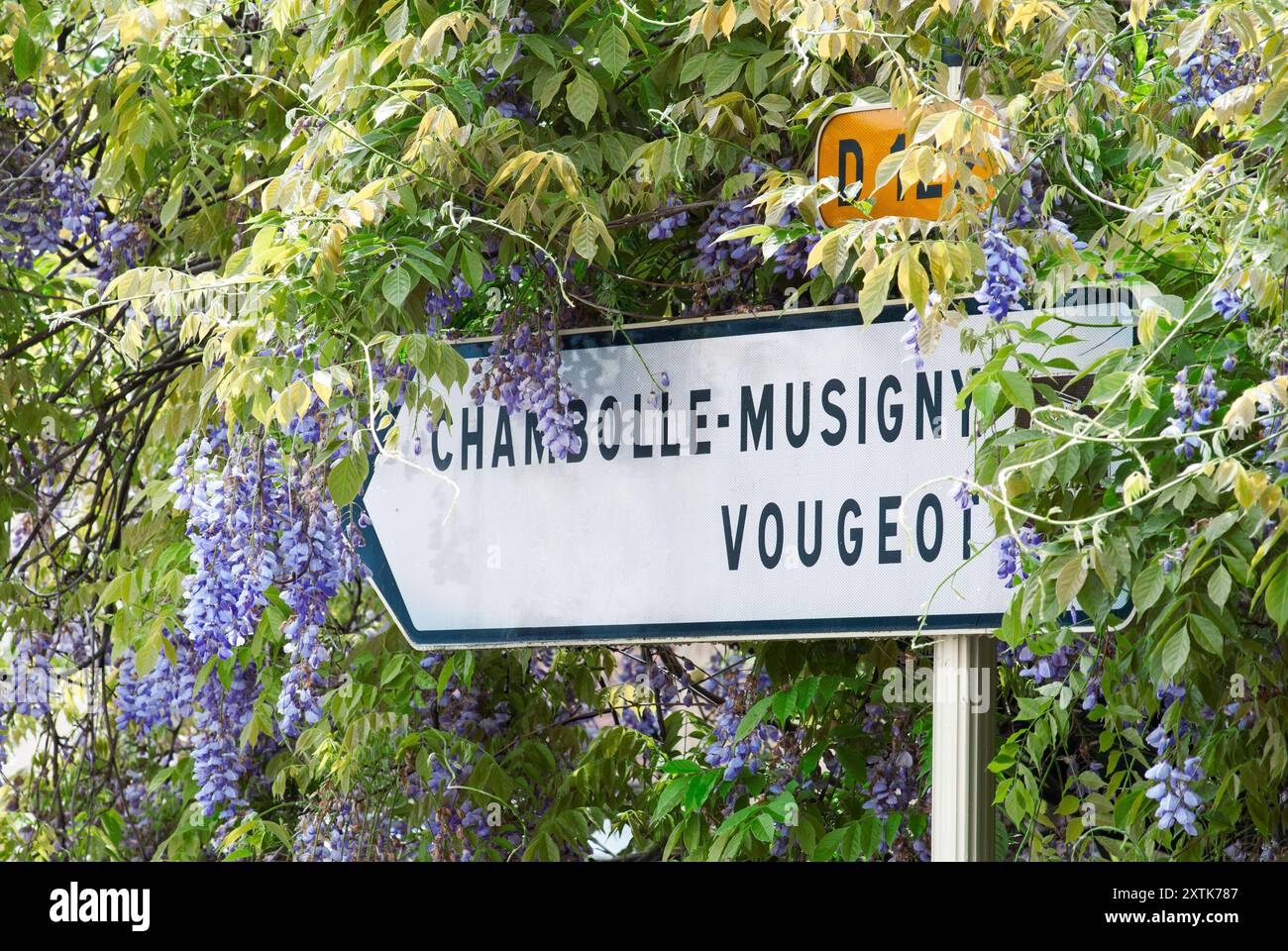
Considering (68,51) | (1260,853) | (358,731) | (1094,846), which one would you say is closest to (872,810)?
(1094,846)

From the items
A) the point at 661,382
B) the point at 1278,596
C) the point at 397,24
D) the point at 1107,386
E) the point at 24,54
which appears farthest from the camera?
the point at 24,54

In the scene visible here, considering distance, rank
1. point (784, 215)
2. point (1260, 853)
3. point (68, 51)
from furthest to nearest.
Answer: point (68, 51), point (784, 215), point (1260, 853)

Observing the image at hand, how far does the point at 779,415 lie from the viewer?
1.95 metres

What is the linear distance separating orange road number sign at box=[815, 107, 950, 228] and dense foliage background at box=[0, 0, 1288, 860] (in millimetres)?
44

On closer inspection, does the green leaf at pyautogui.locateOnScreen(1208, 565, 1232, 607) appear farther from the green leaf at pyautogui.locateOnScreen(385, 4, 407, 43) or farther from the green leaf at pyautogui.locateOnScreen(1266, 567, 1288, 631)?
the green leaf at pyautogui.locateOnScreen(385, 4, 407, 43)

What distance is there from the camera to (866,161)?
76.4 inches

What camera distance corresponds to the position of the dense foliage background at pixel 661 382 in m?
1.78

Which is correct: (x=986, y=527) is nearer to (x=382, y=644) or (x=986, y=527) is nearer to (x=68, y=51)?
(x=382, y=644)

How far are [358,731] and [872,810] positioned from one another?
36.1 inches

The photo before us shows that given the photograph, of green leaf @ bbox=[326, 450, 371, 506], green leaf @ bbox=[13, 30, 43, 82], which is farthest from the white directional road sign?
green leaf @ bbox=[13, 30, 43, 82]

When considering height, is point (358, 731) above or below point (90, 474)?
below

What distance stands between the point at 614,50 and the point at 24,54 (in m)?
1.47

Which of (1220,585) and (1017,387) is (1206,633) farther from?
(1017,387)

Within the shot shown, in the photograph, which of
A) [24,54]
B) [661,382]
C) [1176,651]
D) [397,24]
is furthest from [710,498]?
[24,54]
